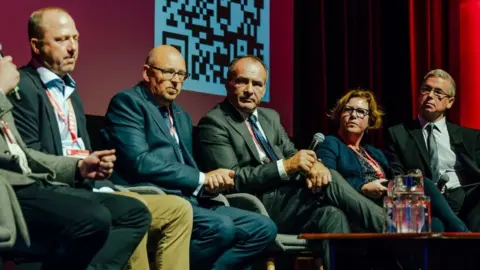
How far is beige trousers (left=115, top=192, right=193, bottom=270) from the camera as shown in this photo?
3.42 m

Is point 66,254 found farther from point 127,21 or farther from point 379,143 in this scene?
point 379,143

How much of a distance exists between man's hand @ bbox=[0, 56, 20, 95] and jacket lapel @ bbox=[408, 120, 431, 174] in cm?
256

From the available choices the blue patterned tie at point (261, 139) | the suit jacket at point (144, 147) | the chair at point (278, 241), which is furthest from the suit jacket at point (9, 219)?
the blue patterned tie at point (261, 139)

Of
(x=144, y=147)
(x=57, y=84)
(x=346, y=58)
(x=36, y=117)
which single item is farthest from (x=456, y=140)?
(x=36, y=117)

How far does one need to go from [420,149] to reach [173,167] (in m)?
1.69

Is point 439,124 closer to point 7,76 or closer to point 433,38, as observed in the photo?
point 433,38

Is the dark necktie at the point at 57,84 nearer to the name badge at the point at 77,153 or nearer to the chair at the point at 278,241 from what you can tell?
the name badge at the point at 77,153

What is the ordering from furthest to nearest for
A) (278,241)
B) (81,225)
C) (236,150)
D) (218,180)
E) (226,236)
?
1. (236,150)
2. (278,241)
3. (218,180)
4. (226,236)
5. (81,225)

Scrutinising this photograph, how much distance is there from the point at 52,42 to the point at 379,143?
2949mm

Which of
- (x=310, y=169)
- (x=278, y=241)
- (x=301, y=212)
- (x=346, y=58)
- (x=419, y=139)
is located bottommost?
(x=278, y=241)

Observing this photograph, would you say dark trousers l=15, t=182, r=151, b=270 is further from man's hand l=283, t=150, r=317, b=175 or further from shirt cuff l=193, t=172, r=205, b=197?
man's hand l=283, t=150, r=317, b=175

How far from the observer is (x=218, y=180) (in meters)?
3.77

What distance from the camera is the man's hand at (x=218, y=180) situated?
149 inches

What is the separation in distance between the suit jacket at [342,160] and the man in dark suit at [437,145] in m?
0.34
